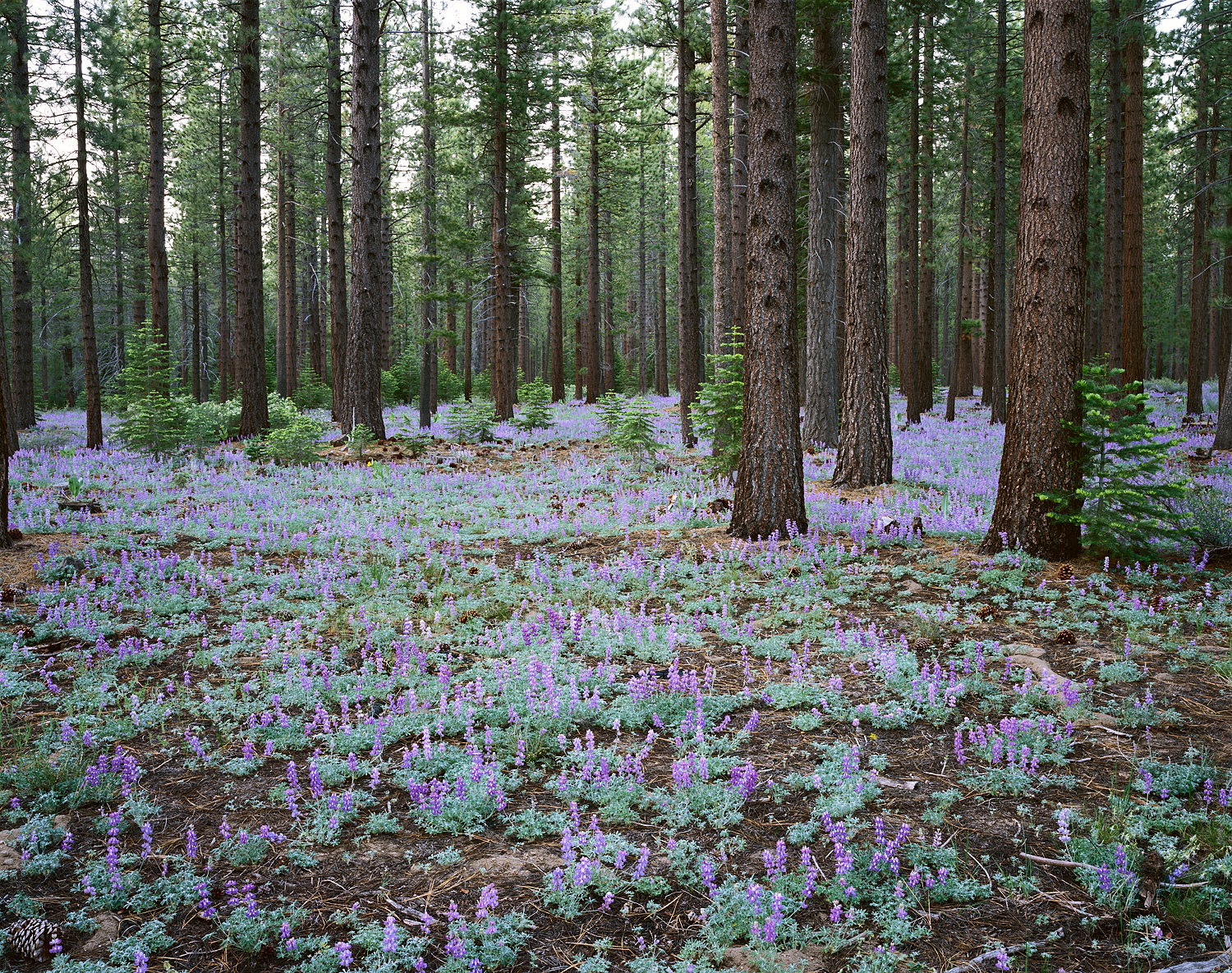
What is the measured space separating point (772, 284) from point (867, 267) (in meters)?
3.78

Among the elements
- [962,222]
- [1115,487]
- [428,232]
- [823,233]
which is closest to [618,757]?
[1115,487]

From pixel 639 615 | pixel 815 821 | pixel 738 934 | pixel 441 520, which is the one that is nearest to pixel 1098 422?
pixel 639 615

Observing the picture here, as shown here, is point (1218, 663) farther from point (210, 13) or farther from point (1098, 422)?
point (210, 13)

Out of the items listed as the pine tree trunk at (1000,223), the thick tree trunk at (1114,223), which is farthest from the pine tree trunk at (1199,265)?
the pine tree trunk at (1000,223)

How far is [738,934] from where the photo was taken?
112 inches

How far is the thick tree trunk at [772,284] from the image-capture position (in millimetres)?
7887

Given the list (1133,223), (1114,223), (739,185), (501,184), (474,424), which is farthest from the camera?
(501,184)

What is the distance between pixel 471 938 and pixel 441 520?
7.49 metres

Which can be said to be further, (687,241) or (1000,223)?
(1000,223)

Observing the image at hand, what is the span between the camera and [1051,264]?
23.1ft

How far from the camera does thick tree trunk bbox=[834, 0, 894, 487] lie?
1082cm

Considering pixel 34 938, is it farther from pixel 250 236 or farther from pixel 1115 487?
pixel 250 236

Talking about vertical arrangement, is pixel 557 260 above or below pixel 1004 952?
above

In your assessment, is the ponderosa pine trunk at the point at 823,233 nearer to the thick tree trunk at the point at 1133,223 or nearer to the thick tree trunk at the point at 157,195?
the thick tree trunk at the point at 1133,223
